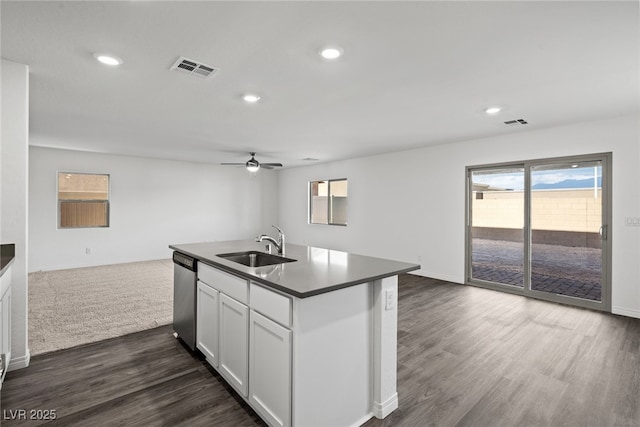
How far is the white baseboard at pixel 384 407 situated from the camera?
1.95 metres

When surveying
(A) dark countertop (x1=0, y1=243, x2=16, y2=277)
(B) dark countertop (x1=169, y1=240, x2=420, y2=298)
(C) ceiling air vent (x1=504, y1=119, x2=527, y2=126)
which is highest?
(C) ceiling air vent (x1=504, y1=119, x2=527, y2=126)

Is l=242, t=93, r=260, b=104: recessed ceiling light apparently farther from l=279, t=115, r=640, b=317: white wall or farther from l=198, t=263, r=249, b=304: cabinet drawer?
l=279, t=115, r=640, b=317: white wall

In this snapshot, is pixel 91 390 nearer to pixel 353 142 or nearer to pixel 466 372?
pixel 466 372

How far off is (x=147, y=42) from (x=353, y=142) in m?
3.79

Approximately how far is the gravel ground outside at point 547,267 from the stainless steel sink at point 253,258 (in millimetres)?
3954

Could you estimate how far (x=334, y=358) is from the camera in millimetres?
1773

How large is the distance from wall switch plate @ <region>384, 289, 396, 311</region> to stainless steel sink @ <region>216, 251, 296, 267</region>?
3.34ft

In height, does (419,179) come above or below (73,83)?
below

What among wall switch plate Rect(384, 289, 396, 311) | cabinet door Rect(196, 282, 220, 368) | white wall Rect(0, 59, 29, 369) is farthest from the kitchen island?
white wall Rect(0, 59, 29, 369)

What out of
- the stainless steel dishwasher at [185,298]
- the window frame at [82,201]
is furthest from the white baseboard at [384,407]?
the window frame at [82,201]

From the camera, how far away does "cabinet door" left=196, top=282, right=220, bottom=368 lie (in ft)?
7.97

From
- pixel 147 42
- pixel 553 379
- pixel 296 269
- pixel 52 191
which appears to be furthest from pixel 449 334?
pixel 52 191

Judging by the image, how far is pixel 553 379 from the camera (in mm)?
2406

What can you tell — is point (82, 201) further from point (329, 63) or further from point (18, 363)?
point (329, 63)
